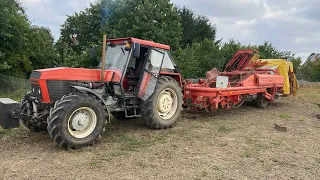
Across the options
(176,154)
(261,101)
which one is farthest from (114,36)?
(176,154)

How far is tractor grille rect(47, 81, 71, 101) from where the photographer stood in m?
5.61

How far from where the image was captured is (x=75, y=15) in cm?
2638

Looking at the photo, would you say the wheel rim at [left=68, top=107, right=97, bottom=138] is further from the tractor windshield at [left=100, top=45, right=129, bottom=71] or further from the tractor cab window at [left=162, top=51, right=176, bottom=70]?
the tractor cab window at [left=162, top=51, right=176, bottom=70]

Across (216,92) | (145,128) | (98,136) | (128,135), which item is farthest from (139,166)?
(216,92)

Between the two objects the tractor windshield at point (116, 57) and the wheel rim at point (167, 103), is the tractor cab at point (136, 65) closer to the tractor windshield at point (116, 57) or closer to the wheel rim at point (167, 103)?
the tractor windshield at point (116, 57)

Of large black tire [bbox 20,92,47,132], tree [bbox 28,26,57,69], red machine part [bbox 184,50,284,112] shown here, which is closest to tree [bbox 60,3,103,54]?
tree [bbox 28,26,57,69]

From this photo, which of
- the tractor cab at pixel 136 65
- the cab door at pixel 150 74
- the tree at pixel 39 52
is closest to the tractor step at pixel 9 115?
the tractor cab at pixel 136 65

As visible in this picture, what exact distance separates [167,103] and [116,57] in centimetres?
153

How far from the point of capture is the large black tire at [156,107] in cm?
662

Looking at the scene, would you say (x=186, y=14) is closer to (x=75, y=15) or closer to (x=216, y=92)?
(x=75, y=15)

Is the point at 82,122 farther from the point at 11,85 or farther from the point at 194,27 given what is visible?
the point at 194,27

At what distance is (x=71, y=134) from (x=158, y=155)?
4.92 ft

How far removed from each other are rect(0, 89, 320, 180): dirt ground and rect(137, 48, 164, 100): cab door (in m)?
0.85

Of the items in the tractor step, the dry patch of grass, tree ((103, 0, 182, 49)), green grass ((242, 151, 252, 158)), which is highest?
tree ((103, 0, 182, 49))
